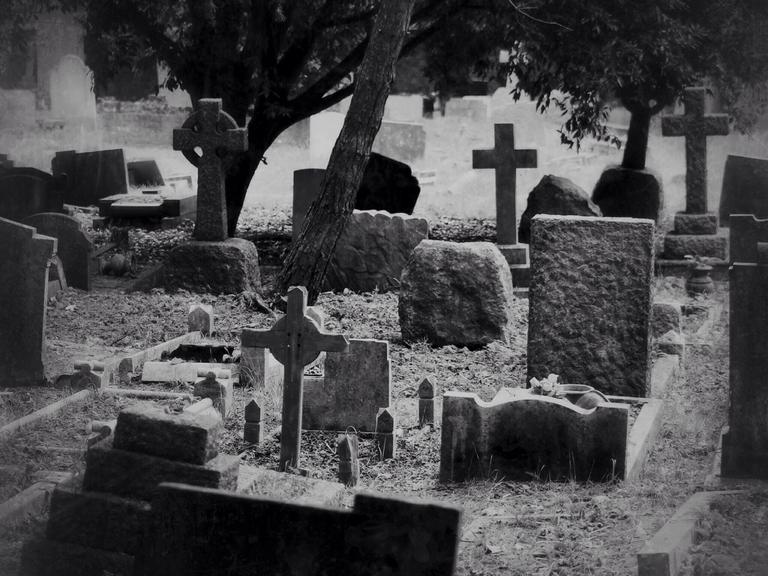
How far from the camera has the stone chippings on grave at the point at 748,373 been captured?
5.85m

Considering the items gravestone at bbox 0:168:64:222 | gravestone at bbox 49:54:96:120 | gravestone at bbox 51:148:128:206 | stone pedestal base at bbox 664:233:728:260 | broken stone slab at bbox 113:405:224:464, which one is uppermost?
Answer: gravestone at bbox 49:54:96:120

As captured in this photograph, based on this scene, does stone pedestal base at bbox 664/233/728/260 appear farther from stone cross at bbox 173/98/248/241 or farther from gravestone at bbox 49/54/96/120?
gravestone at bbox 49/54/96/120

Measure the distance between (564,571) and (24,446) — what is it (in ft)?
10.3

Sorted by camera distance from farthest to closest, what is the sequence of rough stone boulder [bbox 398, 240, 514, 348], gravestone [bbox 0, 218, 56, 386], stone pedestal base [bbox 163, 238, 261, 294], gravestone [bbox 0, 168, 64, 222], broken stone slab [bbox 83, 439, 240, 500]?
gravestone [bbox 0, 168, 64, 222], stone pedestal base [bbox 163, 238, 261, 294], rough stone boulder [bbox 398, 240, 514, 348], gravestone [bbox 0, 218, 56, 386], broken stone slab [bbox 83, 439, 240, 500]

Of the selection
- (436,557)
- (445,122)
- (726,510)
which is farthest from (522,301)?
(445,122)

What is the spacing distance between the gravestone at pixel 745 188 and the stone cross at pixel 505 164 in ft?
15.7

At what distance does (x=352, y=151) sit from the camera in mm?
9938

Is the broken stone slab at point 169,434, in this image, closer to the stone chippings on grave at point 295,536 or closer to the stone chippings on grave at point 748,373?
the stone chippings on grave at point 295,536

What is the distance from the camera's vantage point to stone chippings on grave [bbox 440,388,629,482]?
5.92 metres

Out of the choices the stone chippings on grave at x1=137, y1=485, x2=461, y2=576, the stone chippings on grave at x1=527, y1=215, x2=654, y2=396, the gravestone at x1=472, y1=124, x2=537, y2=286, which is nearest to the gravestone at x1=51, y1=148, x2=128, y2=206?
the gravestone at x1=472, y1=124, x2=537, y2=286

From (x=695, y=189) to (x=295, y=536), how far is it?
12.4 meters

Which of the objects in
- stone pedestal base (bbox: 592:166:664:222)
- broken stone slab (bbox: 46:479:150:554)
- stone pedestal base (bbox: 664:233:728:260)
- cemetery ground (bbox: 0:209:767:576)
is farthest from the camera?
stone pedestal base (bbox: 592:166:664:222)

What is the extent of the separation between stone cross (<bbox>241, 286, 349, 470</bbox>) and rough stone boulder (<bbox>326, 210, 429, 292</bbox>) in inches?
226

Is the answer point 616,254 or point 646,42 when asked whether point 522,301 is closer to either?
point 646,42
